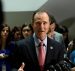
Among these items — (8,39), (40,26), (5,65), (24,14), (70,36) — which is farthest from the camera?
(24,14)

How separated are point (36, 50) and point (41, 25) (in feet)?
0.58

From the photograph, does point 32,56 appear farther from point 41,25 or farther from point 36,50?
point 41,25

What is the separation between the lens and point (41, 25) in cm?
141

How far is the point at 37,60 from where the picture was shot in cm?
147

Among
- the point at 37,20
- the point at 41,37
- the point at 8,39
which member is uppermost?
the point at 37,20

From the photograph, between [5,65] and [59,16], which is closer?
[5,65]

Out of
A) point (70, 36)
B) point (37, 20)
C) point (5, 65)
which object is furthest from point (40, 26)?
point (70, 36)

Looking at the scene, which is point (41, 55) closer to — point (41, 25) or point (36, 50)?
point (36, 50)

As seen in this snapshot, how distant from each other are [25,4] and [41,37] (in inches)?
125

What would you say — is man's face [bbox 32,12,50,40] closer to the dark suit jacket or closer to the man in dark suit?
the man in dark suit

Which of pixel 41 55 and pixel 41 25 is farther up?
pixel 41 25

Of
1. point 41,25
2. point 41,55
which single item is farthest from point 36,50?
point 41,25

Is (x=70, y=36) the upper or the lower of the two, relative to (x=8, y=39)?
lower

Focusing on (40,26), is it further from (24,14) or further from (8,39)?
(24,14)
